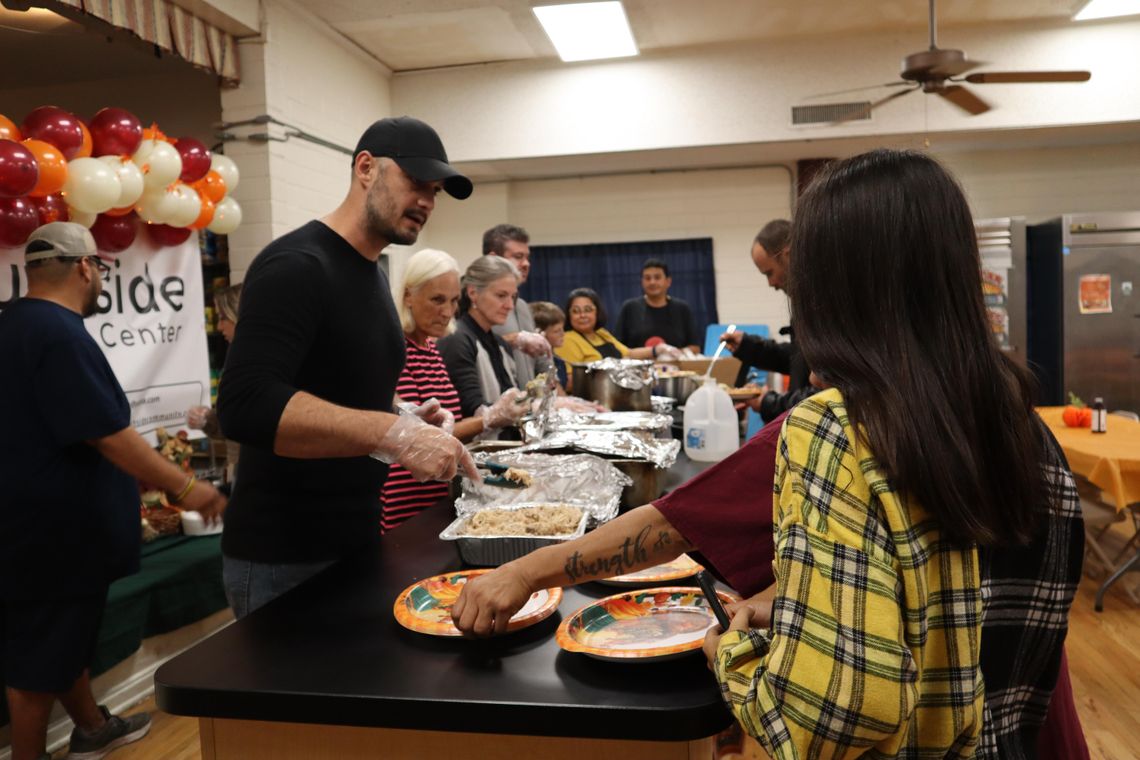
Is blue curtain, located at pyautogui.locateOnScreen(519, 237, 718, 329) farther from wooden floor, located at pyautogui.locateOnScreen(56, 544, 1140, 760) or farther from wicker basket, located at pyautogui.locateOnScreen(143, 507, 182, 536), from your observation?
wicker basket, located at pyautogui.locateOnScreen(143, 507, 182, 536)

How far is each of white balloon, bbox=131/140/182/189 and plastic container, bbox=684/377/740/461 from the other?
2426 millimetres

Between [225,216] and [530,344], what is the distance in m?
1.75

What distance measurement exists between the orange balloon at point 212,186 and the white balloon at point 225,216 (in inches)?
3.6

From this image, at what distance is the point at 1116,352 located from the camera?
22.2ft

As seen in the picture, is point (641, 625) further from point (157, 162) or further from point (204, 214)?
point (204, 214)

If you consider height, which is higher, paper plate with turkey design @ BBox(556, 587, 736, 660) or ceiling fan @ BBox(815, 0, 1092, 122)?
ceiling fan @ BBox(815, 0, 1092, 122)

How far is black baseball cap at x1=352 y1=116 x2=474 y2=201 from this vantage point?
67.4 inches

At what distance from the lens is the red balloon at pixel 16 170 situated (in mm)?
2615

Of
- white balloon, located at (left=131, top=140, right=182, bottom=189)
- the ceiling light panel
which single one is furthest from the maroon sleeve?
the ceiling light panel

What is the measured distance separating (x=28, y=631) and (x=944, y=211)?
2.78 meters

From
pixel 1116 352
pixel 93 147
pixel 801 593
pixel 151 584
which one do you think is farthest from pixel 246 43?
pixel 1116 352

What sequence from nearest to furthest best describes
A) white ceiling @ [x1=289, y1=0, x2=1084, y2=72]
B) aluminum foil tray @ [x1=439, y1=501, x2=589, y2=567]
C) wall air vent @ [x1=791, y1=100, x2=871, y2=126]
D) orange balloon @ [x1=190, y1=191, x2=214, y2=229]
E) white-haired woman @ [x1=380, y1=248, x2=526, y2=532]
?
aluminum foil tray @ [x1=439, y1=501, x2=589, y2=567] < white-haired woman @ [x1=380, y1=248, x2=526, y2=532] < orange balloon @ [x1=190, y1=191, x2=214, y2=229] < white ceiling @ [x1=289, y1=0, x2=1084, y2=72] < wall air vent @ [x1=791, y1=100, x2=871, y2=126]

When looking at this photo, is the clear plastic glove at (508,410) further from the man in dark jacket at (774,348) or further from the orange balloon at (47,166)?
the orange balloon at (47,166)

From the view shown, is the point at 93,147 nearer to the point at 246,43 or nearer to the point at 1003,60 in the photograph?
the point at 246,43
